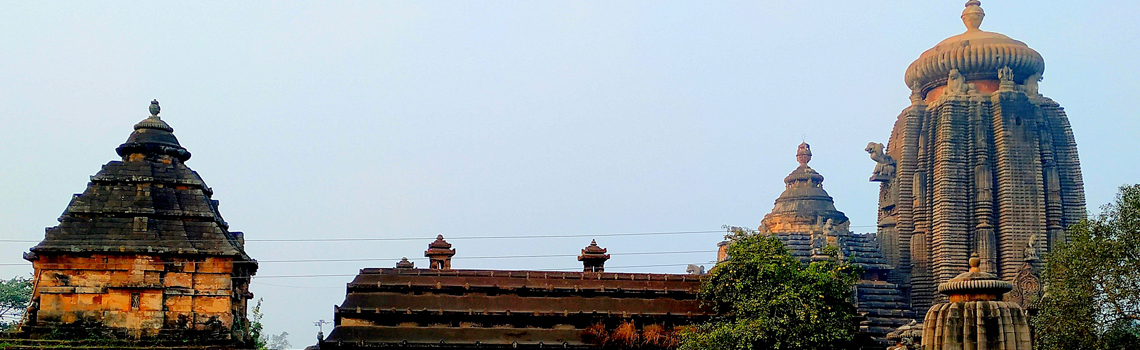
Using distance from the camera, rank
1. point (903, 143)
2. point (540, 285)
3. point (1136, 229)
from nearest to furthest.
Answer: point (1136, 229)
point (540, 285)
point (903, 143)

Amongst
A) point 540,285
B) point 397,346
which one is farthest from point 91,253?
point 540,285

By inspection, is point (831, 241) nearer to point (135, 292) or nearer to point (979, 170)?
point (979, 170)

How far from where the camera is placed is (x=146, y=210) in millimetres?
34750

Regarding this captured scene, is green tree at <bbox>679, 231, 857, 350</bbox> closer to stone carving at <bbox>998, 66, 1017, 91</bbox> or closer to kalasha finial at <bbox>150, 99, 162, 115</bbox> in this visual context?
→ kalasha finial at <bbox>150, 99, 162, 115</bbox>

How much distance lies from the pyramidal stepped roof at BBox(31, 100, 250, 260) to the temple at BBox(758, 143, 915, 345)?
19.6 metres

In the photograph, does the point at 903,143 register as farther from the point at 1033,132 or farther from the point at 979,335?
the point at 979,335

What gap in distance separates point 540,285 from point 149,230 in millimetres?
11814

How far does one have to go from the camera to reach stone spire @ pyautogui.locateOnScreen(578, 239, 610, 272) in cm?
3950

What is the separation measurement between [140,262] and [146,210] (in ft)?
5.68

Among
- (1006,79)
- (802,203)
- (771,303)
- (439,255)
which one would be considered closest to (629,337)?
(771,303)

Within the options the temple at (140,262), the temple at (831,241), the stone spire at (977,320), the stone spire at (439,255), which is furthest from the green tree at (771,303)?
the temple at (140,262)

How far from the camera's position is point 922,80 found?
2618 inches

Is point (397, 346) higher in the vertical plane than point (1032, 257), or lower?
lower

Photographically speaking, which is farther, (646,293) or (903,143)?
(903,143)
